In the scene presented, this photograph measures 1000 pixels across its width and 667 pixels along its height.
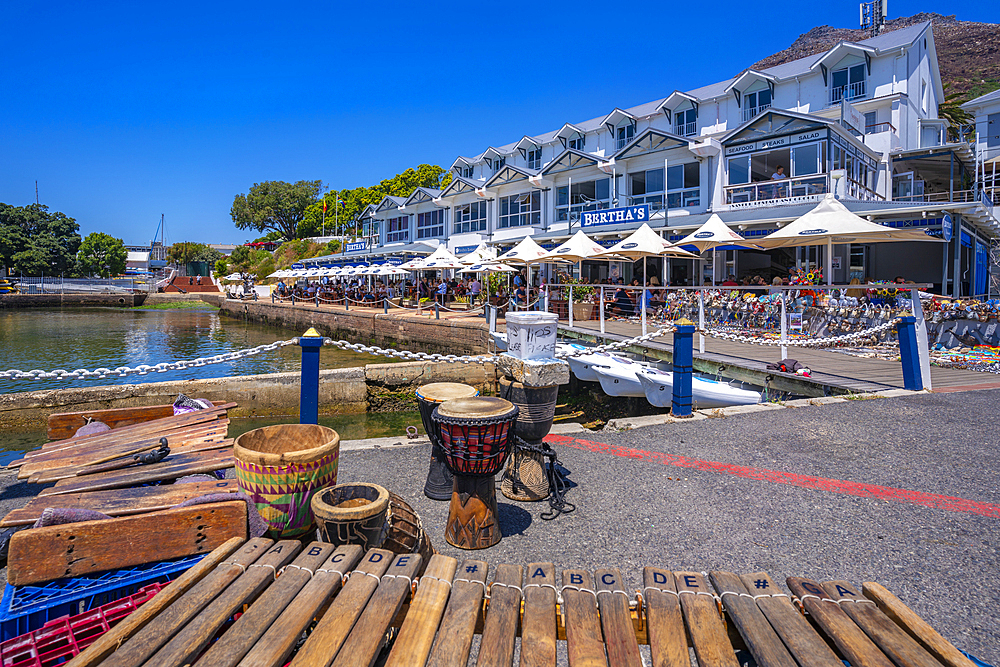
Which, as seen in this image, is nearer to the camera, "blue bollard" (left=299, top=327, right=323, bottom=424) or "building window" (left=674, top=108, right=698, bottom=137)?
"blue bollard" (left=299, top=327, right=323, bottom=424)

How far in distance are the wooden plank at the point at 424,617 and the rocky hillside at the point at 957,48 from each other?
91.0 m

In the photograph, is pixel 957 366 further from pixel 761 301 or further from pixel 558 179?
pixel 558 179

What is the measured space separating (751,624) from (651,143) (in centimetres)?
2510

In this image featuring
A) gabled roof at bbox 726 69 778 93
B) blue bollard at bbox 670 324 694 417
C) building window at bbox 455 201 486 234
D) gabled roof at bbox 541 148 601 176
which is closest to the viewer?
blue bollard at bbox 670 324 694 417

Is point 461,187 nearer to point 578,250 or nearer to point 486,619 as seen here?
point 578,250

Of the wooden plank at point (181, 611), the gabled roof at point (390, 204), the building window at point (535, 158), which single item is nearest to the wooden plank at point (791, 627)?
Result: the wooden plank at point (181, 611)

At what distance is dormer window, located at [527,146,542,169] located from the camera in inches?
1518

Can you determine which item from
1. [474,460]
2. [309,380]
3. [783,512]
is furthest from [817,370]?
[309,380]

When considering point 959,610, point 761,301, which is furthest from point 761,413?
point 761,301

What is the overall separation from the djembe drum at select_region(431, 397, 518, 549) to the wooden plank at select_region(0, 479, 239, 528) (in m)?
1.27

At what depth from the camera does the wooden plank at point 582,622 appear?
5.82 ft

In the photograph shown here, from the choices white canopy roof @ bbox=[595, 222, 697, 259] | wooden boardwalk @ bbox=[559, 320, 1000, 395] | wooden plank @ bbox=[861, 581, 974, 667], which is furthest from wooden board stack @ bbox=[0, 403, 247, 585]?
white canopy roof @ bbox=[595, 222, 697, 259]

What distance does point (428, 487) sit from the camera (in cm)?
460

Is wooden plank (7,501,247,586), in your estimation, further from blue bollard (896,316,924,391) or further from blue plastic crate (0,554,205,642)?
blue bollard (896,316,924,391)
